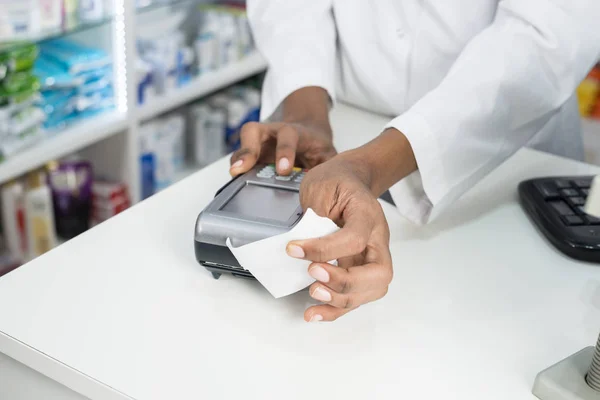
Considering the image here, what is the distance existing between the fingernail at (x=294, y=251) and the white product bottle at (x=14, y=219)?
1362 mm

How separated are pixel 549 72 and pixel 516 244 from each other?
0.84 feet

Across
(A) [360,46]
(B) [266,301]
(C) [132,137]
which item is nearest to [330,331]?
(B) [266,301]

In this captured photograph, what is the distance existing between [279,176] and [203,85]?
1.47m

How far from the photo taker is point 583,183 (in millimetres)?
964

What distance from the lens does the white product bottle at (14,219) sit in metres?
1.83

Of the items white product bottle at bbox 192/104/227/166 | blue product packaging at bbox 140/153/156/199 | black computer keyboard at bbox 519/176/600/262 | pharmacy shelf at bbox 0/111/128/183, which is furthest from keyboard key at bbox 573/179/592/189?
white product bottle at bbox 192/104/227/166

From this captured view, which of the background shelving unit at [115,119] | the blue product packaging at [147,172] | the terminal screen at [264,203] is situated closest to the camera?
the terminal screen at [264,203]

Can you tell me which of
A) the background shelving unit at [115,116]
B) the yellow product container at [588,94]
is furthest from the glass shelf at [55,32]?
the yellow product container at [588,94]

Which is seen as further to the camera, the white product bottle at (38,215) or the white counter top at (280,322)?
the white product bottle at (38,215)

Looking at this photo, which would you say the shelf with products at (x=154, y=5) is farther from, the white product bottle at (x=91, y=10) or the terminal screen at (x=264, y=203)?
the terminal screen at (x=264, y=203)

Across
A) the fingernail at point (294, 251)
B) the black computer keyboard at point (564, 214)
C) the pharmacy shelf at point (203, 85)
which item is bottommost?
the pharmacy shelf at point (203, 85)

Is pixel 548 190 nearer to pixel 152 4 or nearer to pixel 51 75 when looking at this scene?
pixel 51 75

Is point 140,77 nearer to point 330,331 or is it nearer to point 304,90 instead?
point 304,90

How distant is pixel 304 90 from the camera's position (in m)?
1.11
